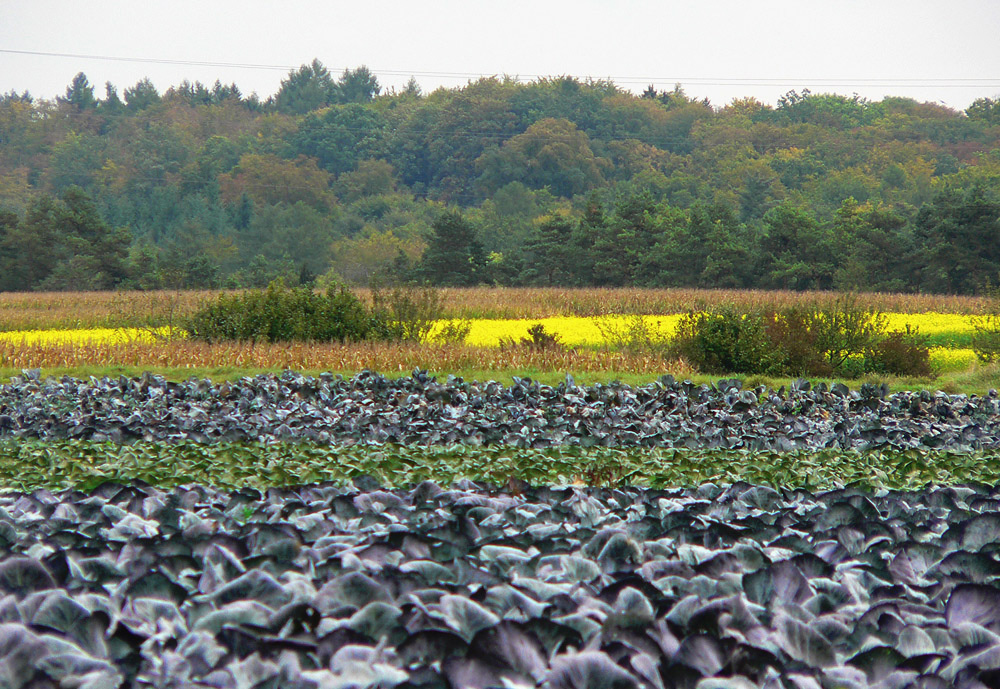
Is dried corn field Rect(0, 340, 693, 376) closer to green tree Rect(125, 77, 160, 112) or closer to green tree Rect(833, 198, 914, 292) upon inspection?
green tree Rect(833, 198, 914, 292)

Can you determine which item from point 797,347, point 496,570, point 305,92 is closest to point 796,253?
point 797,347

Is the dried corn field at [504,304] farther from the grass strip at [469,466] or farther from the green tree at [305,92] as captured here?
the green tree at [305,92]

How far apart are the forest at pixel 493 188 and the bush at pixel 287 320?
24547mm

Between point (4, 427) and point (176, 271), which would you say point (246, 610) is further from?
point (176, 271)

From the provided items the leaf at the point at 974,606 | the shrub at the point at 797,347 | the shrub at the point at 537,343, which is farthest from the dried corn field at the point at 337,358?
the leaf at the point at 974,606

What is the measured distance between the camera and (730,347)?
1254cm

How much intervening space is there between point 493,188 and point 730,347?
196 feet

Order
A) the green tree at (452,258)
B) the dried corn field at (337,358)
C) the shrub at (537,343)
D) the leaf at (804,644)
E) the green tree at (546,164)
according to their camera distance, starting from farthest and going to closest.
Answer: the green tree at (546,164), the green tree at (452,258), the shrub at (537,343), the dried corn field at (337,358), the leaf at (804,644)

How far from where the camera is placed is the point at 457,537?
277 cm

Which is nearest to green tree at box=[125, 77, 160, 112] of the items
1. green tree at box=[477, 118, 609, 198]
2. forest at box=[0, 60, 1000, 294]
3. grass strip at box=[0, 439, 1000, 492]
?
forest at box=[0, 60, 1000, 294]

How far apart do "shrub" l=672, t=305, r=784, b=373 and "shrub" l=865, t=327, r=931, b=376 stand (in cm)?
189

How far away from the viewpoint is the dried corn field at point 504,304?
79.8 ft

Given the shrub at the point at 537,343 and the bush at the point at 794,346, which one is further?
the shrub at the point at 537,343

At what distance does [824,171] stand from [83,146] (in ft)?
204
